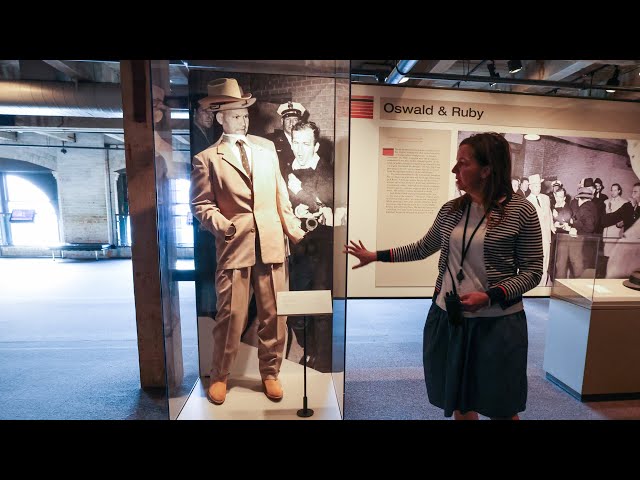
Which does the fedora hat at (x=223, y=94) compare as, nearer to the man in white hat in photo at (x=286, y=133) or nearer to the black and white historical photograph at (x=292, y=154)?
the black and white historical photograph at (x=292, y=154)

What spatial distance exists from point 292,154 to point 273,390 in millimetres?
1761

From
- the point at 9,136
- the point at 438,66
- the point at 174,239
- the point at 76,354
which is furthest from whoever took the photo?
the point at 9,136

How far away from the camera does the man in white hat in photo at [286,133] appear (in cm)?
271

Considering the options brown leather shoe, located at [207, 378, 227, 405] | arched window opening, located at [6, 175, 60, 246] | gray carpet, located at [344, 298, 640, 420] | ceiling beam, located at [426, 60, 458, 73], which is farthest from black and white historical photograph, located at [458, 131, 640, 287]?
arched window opening, located at [6, 175, 60, 246]

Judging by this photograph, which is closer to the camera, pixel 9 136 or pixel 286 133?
pixel 286 133

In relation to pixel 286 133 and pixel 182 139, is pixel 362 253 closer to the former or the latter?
pixel 286 133

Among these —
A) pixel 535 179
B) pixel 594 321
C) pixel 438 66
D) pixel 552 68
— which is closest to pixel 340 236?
pixel 594 321

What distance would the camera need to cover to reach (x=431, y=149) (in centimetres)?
350

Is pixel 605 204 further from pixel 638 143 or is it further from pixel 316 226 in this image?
pixel 316 226

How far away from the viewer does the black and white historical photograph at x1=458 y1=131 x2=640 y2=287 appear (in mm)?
3787

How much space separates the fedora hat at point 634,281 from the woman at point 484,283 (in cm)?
205

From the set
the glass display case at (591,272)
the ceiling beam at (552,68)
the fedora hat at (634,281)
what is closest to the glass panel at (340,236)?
the glass display case at (591,272)

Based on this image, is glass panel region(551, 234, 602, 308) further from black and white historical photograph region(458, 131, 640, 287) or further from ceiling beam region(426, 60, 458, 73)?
ceiling beam region(426, 60, 458, 73)
